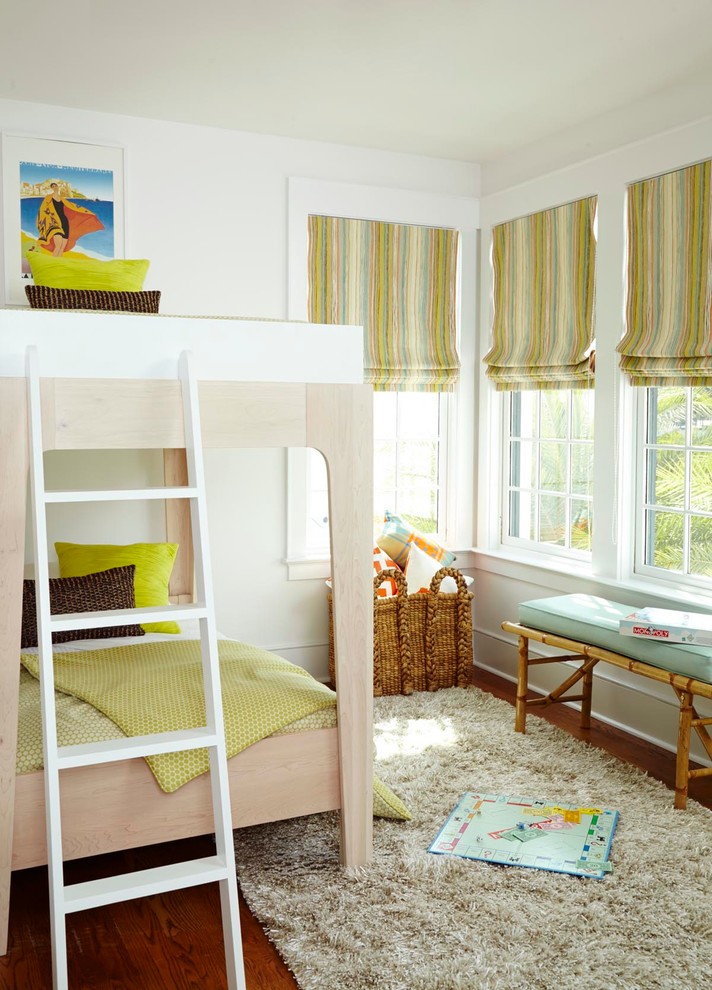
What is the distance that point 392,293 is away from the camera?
469cm

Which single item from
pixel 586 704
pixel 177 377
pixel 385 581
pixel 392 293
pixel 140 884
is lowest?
pixel 586 704

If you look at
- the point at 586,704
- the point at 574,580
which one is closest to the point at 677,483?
the point at 574,580

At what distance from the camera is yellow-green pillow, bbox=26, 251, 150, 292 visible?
3326 mm

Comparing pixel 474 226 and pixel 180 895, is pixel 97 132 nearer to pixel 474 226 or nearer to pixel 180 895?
pixel 474 226

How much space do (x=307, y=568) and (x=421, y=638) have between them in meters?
0.67

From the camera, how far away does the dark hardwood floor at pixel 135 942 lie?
7.11ft

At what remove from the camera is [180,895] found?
2570mm

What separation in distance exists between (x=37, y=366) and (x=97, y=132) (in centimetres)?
226

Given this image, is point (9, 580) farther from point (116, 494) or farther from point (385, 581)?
point (385, 581)

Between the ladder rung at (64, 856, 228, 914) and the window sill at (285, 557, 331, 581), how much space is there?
7.88 ft

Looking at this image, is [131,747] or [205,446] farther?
[205,446]

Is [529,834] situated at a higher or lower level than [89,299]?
lower

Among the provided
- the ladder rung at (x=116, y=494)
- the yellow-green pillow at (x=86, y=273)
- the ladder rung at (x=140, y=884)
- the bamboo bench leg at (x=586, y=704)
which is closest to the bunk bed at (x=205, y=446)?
the ladder rung at (x=116, y=494)

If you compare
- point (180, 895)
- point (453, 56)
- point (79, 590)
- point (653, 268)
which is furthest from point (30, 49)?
point (180, 895)
